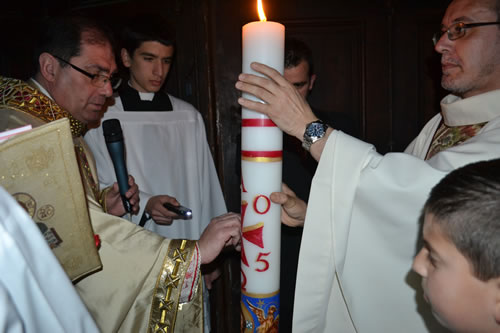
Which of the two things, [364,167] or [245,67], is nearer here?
[245,67]

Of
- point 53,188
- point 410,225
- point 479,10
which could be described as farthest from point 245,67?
point 479,10

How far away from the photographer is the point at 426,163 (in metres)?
1.30

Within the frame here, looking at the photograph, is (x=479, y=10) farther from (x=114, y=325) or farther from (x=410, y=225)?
(x=114, y=325)

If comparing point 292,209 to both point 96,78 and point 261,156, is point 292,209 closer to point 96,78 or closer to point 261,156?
point 261,156

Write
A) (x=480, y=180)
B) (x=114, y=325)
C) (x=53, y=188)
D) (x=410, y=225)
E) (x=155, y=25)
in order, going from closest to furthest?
(x=480, y=180), (x=53, y=188), (x=410, y=225), (x=114, y=325), (x=155, y=25)

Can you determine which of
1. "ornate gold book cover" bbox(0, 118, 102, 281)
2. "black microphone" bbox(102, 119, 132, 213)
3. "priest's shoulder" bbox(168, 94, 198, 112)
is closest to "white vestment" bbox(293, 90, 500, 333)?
"ornate gold book cover" bbox(0, 118, 102, 281)

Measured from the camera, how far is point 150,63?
8.93 feet

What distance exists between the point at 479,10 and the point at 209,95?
72.0 inches

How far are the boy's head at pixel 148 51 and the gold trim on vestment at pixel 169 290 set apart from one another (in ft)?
5.31

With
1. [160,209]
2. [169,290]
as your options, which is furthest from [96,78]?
[169,290]

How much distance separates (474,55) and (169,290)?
169cm

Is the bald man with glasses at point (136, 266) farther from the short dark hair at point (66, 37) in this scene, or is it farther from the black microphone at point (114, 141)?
the short dark hair at point (66, 37)

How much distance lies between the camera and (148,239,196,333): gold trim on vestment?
1.50m

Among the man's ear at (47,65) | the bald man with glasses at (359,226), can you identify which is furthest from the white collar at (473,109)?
the man's ear at (47,65)
